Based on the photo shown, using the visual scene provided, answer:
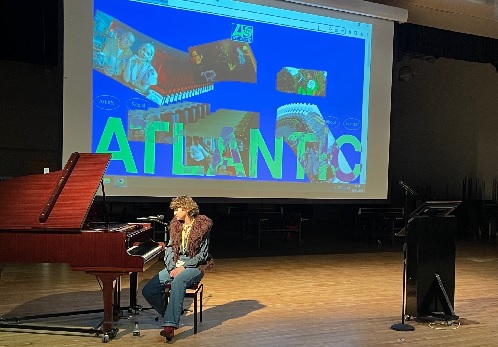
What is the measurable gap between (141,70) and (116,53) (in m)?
0.35

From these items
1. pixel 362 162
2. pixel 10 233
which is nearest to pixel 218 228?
pixel 362 162

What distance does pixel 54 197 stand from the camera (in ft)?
12.7

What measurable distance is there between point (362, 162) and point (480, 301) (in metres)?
2.87

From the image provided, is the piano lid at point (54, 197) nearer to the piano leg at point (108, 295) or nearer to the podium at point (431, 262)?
the piano leg at point (108, 295)

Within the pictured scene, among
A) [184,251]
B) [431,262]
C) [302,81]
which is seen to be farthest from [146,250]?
[302,81]

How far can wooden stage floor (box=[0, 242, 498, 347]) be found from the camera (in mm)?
4059

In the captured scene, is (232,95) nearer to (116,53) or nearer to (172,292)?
(116,53)

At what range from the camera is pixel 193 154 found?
691 centimetres

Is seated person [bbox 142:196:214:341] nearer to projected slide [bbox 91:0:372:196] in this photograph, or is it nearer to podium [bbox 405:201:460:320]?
podium [bbox 405:201:460:320]

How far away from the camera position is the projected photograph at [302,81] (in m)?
7.44

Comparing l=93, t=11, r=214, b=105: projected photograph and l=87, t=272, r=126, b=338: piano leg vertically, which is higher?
l=93, t=11, r=214, b=105: projected photograph

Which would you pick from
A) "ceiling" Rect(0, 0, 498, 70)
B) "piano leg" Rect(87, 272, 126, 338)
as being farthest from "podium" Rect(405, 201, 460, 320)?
"ceiling" Rect(0, 0, 498, 70)

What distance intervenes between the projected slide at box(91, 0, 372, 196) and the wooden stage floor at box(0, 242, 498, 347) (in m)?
1.27

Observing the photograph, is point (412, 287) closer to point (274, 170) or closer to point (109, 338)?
point (109, 338)
